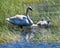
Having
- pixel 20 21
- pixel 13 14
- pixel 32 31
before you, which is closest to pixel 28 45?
pixel 32 31

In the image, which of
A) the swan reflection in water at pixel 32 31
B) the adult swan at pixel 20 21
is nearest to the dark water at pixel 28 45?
the swan reflection in water at pixel 32 31

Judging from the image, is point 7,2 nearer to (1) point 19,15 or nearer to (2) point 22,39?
(1) point 19,15

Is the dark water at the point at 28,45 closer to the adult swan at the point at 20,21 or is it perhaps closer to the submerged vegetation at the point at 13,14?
the submerged vegetation at the point at 13,14

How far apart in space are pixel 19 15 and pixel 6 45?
288cm

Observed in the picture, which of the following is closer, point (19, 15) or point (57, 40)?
point (57, 40)

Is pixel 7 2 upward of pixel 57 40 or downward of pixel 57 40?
upward

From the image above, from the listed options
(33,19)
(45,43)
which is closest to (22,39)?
(45,43)

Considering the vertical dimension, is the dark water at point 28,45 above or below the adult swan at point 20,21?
below

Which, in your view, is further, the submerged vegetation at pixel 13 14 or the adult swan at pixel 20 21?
the adult swan at pixel 20 21

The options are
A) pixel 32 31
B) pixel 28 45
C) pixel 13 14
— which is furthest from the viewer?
pixel 13 14

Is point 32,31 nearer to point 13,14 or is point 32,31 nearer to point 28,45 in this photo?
point 13,14

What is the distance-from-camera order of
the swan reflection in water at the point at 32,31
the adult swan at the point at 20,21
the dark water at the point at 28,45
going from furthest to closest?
the adult swan at the point at 20,21 → the swan reflection in water at the point at 32,31 → the dark water at the point at 28,45

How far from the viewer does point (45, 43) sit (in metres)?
8.40

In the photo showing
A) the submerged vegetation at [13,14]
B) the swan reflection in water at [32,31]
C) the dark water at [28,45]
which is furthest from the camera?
the swan reflection in water at [32,31]
